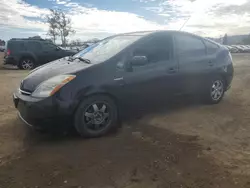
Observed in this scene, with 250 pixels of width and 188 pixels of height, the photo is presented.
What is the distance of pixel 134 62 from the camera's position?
4.46m

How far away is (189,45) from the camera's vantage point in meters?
5.56

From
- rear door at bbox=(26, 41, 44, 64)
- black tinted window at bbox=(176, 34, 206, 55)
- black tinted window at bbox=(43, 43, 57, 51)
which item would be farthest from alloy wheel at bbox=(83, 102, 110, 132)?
black tinted window at bbox=(43, 43, 57, 51)

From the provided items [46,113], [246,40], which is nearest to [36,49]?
[46,113]

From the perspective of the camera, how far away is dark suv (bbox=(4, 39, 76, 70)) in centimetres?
1460

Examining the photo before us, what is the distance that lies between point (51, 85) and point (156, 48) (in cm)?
201

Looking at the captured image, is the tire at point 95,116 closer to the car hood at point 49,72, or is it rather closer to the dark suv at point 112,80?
the dark suv at point 112,80

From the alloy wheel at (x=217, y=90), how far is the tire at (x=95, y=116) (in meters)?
2.65

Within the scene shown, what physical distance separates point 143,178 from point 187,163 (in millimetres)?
650

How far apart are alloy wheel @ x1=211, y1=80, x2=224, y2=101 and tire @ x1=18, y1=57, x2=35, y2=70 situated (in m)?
11.1

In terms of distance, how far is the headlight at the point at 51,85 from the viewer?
3.86 meters

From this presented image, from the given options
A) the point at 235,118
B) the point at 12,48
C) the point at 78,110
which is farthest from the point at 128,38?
the point at 12,48

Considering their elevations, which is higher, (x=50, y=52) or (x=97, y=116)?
(x=50, y=52)

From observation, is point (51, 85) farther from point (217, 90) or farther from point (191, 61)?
point (217, 90)

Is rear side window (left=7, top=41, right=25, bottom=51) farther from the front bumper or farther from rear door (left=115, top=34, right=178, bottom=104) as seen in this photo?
the front bumper
